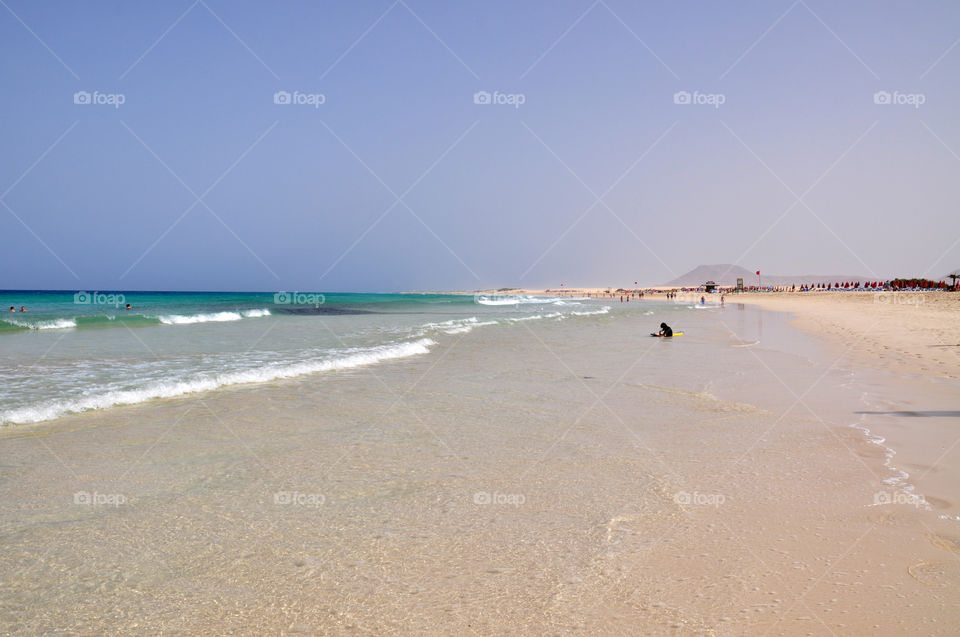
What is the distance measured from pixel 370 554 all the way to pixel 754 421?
20.1 ft

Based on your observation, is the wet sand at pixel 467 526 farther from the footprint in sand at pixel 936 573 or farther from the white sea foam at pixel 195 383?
the white sea foam at pixel 195 383

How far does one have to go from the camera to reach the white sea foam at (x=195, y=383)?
842 cm

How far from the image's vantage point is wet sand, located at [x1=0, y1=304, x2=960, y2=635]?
308 cm
